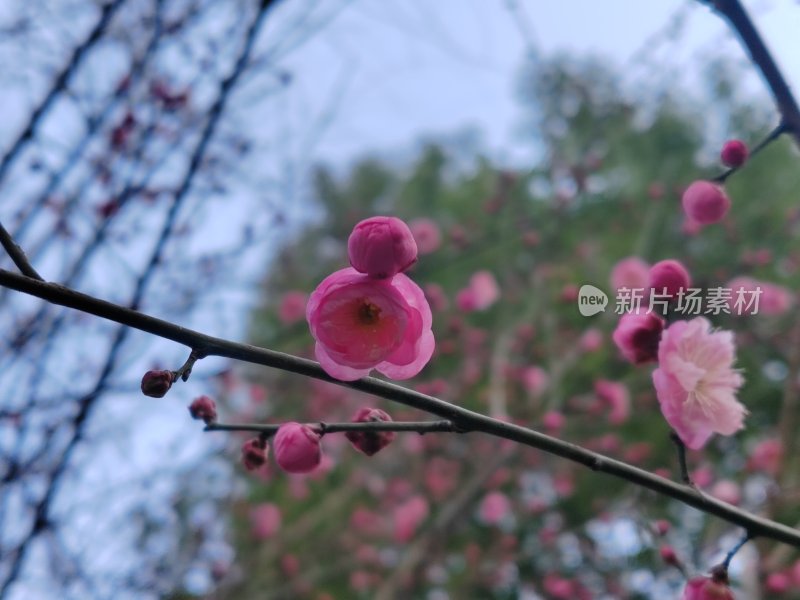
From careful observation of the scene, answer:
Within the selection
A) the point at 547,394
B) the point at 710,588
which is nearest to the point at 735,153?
the point at 710,588

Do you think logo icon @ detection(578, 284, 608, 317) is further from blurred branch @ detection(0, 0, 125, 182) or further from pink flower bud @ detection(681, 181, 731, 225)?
blurred branch @ detection(0, 0, 125, 182)

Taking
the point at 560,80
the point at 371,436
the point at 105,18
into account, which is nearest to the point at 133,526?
the point at 105,18

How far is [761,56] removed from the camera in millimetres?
877

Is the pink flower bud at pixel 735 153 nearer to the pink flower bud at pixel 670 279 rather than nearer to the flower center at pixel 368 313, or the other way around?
the pink flower bud at pixel 670 279

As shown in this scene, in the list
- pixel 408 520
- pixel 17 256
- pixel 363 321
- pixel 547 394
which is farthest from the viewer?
pixel 408 520

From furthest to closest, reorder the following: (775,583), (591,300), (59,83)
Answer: (775,583) → (59,83) → (591,300)

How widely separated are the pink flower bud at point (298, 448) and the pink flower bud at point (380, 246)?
264 millimetres

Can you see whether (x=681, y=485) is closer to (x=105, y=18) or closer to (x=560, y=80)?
(x=105, y=18)

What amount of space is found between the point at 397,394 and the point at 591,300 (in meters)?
0.81

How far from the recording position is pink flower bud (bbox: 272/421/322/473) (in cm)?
92

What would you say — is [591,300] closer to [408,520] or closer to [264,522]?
[408,520]

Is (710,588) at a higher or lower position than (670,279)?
lower

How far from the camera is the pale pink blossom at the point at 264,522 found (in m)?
4.41

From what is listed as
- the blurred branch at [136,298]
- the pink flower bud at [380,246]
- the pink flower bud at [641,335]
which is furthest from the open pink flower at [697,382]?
the blurred branch at [136,298]
